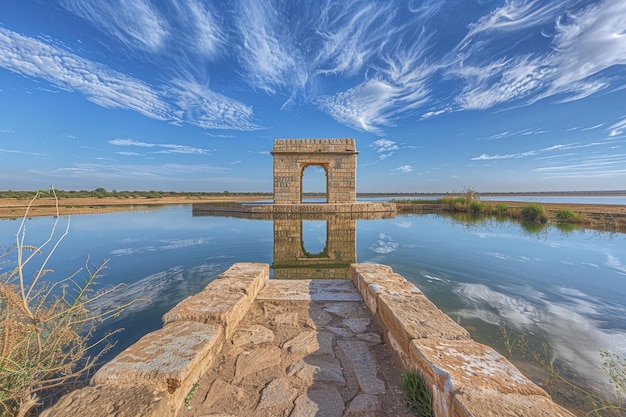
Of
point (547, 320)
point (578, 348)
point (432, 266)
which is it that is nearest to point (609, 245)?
point (432, 266)

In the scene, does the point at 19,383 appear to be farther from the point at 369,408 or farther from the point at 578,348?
the point at 578,348

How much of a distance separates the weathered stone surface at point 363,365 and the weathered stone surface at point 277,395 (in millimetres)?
511

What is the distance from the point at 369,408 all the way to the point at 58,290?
4.47m

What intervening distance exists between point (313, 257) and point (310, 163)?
9.76m

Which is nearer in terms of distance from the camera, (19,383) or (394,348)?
(19,383)

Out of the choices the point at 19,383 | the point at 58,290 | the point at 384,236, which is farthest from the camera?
the point at 384,236

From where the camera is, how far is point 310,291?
145 inches

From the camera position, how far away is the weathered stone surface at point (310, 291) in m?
3.41

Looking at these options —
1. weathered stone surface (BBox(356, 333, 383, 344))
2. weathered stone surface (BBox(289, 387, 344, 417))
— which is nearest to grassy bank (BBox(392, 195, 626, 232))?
weathered stone surface (BBox(356, 333, 383, 344))

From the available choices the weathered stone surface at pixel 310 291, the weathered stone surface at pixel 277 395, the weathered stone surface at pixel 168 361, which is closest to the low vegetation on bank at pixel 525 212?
the weathered stone surface at pixel 310 291

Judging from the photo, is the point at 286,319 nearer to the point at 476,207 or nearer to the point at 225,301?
the point at 225,301

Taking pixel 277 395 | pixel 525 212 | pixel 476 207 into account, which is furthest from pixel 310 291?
pixel 476 207

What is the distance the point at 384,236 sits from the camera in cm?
839

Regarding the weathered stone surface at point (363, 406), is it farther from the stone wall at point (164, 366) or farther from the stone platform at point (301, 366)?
the stone wall at point (164, 366)
